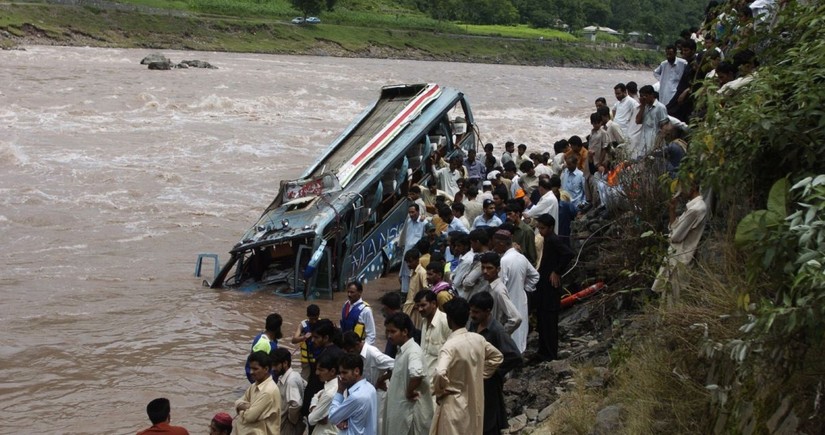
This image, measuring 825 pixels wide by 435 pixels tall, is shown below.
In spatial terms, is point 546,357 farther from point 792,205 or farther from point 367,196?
point 367,196

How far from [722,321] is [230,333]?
760 cm

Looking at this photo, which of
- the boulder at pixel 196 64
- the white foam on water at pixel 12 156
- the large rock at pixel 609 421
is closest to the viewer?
the large rock at pixel 609 421

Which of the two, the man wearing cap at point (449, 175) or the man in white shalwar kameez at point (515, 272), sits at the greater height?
the man in white shalwar kameez at point (515, 272)

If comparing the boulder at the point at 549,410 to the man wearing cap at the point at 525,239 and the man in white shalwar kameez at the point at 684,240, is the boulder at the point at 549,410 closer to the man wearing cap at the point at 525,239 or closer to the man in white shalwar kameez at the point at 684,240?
the man in white shalwar kameez at the point at 684,240

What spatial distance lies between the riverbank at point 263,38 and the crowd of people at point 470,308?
47.3m

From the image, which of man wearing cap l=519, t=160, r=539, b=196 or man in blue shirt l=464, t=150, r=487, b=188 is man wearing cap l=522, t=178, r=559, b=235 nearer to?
man wearing cap l=519, t=160, r=539, b=196

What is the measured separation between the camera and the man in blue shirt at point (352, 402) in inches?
248

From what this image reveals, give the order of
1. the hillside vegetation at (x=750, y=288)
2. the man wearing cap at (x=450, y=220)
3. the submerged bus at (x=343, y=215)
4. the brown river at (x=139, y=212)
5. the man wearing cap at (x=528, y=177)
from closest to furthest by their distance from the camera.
A: 1. the hillside vegetation at (x=750, y=288)
2. the brown river at (x=139, y=212)
3. the man wearing cap at (x=450, y=220)
4. the submerged bus at (x=343, y=215)
5. the man wearing cap at (x=528, y=177)

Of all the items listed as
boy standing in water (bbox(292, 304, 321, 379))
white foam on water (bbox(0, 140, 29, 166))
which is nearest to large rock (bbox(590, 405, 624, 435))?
boy standing in water (bbox(292, 304, 321, 379))

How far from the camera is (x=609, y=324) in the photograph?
9648 millimetres

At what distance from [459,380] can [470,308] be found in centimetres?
61

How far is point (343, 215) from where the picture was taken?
44.2 ft

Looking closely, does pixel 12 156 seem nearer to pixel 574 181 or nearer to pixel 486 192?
pixel 486 192

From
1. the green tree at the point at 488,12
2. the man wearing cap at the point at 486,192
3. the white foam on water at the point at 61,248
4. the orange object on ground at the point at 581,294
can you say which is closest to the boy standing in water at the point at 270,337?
the orange object on ground at the point at 581,294
